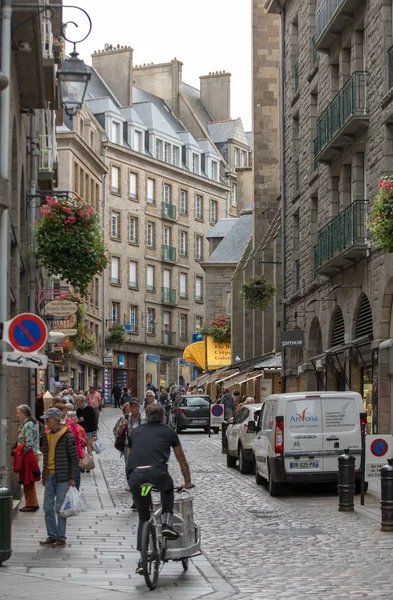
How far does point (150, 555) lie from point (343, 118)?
70.9 feet

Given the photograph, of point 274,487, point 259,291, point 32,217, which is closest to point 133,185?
point 259,291

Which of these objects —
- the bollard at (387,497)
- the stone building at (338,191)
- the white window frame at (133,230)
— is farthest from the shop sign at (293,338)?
the white window frame at (133,230)

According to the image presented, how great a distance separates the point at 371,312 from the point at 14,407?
1256 cm

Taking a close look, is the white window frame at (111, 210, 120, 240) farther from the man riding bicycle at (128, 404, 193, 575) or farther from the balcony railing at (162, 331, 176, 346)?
the man riding bicycle at (128, 404, 193, 575)

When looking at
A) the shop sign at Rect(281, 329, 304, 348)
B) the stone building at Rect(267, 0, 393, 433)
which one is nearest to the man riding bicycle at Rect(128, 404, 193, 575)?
the stone building at Rect(267, 0, 393, 433)

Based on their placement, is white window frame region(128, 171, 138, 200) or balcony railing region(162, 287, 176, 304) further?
balcony railing region(162, 287, 176, 304)

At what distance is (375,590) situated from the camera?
36.1ft

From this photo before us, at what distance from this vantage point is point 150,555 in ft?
37.0

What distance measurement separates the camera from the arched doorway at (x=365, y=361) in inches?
1139

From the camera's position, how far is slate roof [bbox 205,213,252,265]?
3177 inches

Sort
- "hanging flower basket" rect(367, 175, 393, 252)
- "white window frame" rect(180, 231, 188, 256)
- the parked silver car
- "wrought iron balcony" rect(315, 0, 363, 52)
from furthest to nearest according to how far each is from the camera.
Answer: "white window frame" rect(180, 231, 188, 256), "wrought iron balcony" rect(315, 0, 363, 52), the parked silver car, "hanging flower basket" rect(367, 175, 393, 252)

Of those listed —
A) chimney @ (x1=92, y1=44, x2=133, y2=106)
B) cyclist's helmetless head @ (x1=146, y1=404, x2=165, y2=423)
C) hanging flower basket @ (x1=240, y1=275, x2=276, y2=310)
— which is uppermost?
chimney @ (x1=92, y1=44, x2=133, y2=106)

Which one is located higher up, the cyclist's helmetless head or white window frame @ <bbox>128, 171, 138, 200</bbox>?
white window frame @ <bbox>128, 171, 138, 200</bbox>

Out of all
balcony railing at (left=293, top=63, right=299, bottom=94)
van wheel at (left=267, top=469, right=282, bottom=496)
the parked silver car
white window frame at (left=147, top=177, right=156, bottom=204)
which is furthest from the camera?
white window frame at (left=147, top=177, right=156, bottom=204)
